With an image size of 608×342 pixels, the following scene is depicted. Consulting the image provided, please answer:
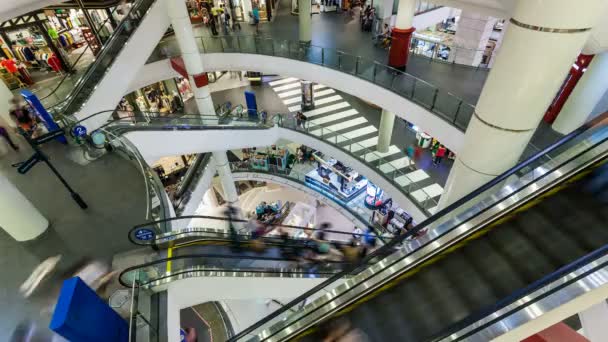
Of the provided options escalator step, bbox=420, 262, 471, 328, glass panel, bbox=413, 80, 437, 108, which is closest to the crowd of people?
escalator step, bbox=420, 262, 471, 328

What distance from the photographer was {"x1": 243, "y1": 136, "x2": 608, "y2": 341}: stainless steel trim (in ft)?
11.3

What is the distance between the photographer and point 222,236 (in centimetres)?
647

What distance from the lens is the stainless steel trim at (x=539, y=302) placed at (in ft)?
7.88

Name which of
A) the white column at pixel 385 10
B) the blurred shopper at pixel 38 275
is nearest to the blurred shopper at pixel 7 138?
the blurred shopper at pixel 38 275

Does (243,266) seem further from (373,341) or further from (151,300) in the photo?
(373,341)

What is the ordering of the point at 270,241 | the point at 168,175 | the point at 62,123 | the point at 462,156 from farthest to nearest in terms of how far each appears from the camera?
1. the point at 168,175
2. the point at 62,123
3. the point at 270,241
4. the point at 462,156

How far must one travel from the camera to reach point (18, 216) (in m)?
5.12

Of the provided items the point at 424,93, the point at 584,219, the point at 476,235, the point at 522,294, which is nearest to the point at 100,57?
the point at 424,93

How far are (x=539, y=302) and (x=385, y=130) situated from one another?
9884mm

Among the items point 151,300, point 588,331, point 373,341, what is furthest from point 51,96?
point 588,331

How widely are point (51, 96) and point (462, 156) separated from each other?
38.7 feet

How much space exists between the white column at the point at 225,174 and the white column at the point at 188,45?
2.13m

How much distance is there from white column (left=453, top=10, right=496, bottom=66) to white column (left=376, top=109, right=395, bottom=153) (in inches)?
201

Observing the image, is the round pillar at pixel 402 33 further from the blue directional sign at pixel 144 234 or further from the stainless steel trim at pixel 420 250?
the blue directional sign at pixel 144 234
